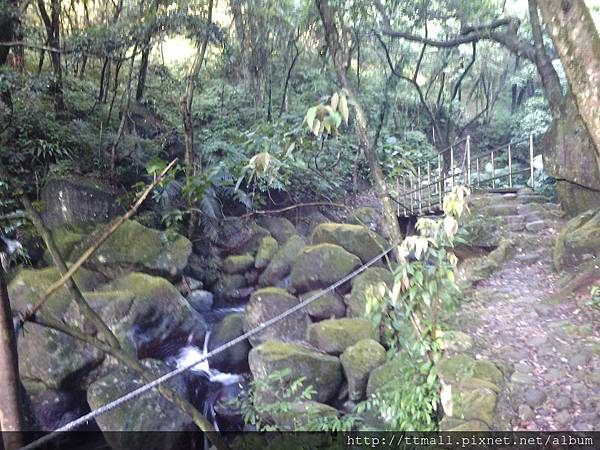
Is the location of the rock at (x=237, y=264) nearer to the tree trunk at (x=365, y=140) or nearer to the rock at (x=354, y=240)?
the rock at (x=354, y=240)

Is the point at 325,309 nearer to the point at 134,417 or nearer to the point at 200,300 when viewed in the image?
the point at 200,300

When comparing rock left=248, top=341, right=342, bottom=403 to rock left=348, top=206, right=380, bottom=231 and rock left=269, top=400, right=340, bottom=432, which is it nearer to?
rock left=269, top=400, right=340, bottom=432

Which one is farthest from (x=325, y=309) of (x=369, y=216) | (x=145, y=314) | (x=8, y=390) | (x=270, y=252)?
(x=8, y=390)

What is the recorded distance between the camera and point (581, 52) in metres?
3.21

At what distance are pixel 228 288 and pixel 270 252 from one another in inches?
46.4

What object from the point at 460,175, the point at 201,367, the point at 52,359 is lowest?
the point at 201,367

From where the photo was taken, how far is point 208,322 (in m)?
8.09

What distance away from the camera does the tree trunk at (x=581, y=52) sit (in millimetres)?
3146

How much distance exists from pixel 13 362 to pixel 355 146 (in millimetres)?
12680

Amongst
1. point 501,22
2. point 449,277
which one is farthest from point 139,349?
point 501,22

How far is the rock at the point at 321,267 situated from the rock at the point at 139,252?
217cm

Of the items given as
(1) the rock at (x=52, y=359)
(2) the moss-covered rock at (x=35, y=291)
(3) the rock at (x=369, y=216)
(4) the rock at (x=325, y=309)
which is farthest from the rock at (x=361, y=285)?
(2) the moss-covered rock at (x=35, y=291)

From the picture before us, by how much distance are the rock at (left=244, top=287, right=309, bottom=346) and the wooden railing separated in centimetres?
277

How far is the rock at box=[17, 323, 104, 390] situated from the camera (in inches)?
228
